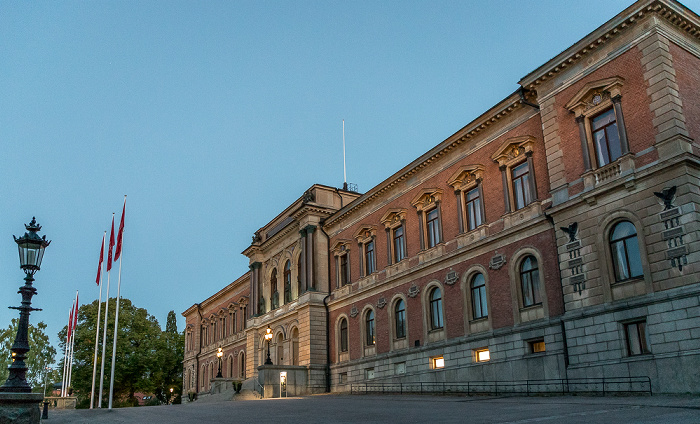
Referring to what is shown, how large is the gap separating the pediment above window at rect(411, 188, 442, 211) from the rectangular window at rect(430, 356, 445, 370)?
8.50 meters

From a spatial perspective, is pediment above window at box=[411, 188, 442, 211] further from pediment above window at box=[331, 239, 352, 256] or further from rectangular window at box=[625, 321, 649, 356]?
rectangular window at box=[625, 321, 649, 356]

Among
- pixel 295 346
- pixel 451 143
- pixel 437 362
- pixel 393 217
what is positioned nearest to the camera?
pixel 437 362

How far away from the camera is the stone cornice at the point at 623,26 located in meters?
22.7

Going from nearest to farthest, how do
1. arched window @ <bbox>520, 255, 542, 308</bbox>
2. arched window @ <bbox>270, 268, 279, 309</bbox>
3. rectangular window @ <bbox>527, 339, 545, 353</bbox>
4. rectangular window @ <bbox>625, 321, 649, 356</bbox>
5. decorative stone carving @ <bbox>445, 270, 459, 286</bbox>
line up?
rectangular window @ <bbox>625, 321, 649, 356</bbox> < rectangular window @ <bbox>527, 339, 545, 353</bbox> < arched window @ <bbox>520, 255, 542, 308</bbox> < decorative stone carving @ <bbox>445, 270, 459, 286</bbox> < arched window @ <bbox>270, 268, 279, 309</bbox>

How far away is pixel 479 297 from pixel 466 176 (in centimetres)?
651

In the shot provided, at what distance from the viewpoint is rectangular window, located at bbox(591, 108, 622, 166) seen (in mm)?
23656

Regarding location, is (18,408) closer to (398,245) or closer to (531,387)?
(531,387)

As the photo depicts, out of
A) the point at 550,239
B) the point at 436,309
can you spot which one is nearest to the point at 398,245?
the point at 436,309

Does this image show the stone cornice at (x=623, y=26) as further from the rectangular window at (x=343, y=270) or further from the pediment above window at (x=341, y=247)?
the rectangular window at (x=343, y=270)

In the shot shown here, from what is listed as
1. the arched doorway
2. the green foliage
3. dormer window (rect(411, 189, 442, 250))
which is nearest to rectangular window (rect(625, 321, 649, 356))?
dormer window (rect(411, 189, 442, 250))

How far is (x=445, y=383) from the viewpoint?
30.9m

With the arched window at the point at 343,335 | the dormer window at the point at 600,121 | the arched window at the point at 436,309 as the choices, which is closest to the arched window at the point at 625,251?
the dormer window at the point at 600,121

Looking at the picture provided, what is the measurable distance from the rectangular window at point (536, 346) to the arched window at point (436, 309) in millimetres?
6878

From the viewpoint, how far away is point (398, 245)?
37.8m
